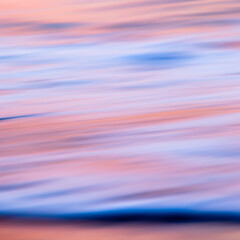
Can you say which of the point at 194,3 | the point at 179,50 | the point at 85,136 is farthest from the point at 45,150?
the point at 194,3

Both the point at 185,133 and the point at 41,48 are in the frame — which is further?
the point at 41,48

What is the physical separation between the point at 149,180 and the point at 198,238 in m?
0.07

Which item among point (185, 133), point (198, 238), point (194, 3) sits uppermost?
point (194, 3)

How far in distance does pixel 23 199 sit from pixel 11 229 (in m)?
0.03

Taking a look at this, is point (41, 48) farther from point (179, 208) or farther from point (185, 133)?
point (179, 208)

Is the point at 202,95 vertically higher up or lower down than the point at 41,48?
lower down

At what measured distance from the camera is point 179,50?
0.72 meters

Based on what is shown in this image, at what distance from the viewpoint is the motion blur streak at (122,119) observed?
34 cm

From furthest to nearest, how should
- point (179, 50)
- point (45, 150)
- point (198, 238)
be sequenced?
point (179, 50)
point (45, 150)
point (198, 238)

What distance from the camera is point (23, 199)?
1.15 ft

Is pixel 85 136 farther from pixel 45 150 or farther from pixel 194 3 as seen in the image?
pixel 194 3

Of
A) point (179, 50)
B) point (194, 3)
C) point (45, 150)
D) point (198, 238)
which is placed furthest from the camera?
point (194, 3)

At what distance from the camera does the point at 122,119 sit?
49cm

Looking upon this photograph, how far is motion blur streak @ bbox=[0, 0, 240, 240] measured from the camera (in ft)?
1.11
